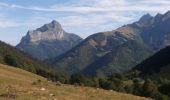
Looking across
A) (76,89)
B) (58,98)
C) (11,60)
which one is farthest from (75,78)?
(58,98)

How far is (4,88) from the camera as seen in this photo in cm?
3575

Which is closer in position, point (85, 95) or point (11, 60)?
point (85, 95)

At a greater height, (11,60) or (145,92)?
(11,60)

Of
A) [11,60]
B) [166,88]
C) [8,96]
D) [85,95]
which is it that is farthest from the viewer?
[11,60]

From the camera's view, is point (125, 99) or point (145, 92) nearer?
point (125, 99)

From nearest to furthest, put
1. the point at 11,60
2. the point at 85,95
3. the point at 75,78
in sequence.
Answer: the point at 85,95, the point at 75,78, the point at 11,60

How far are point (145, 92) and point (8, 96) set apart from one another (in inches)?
3073

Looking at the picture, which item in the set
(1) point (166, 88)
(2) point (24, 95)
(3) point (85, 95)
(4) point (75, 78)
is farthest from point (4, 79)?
(4) point (75, 78)

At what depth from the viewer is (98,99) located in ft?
113

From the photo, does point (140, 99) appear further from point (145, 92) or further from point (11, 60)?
point (11, 60)

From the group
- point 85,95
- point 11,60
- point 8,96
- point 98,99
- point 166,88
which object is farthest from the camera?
point 11,60

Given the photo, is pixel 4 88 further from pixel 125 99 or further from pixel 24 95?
pixel 125 99

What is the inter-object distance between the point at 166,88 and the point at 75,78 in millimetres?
28852

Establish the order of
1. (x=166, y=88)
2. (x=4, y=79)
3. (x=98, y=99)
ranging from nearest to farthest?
Result: (x=98, y=99), (x=4, y=79), (x=166, y=88)
